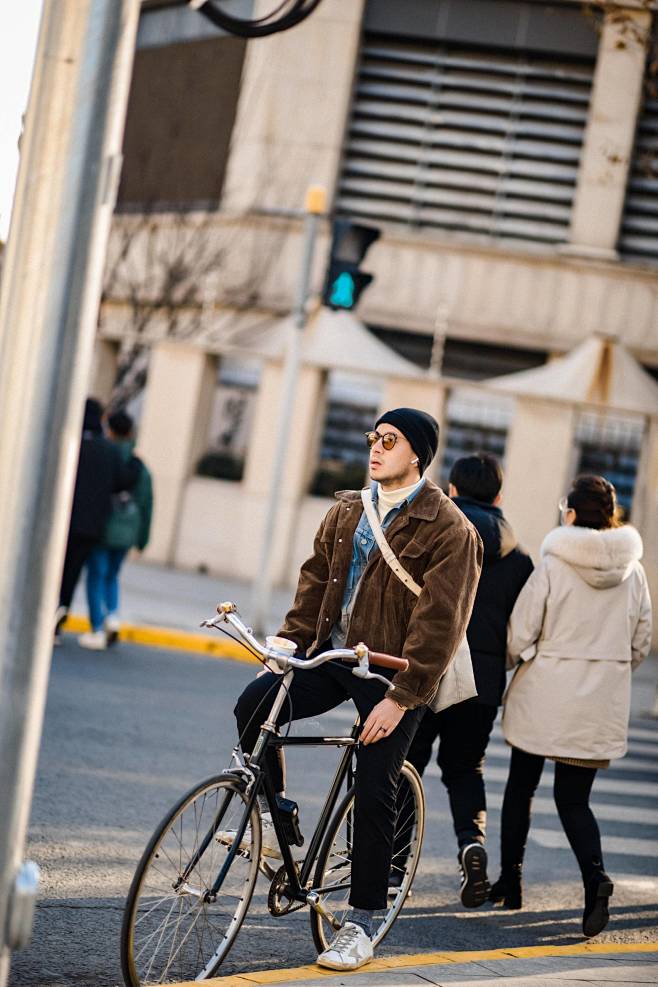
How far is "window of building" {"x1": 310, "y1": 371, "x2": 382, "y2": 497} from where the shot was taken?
1961cm

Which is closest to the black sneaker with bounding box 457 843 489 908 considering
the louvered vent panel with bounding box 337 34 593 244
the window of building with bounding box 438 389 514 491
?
the window of building with bounding box 438 389 514 491

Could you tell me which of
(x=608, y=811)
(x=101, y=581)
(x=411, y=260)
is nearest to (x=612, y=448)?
(x=411, y=260)

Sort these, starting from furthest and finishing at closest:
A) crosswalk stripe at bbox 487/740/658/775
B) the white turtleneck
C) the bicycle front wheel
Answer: crosswalk stripe at bbox 487/740/658/775 < the white turtleneck < the bicycle front wheel

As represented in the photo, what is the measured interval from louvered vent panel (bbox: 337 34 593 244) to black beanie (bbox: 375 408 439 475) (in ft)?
51.9

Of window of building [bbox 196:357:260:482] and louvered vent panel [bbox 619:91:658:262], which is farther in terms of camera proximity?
window of building [bbox 196:357:260:482]

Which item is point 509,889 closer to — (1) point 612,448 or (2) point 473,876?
(2) point 473,876

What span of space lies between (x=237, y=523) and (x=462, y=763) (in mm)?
13920

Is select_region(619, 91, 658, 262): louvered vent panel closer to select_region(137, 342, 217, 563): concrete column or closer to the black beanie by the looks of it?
select_region(137, 342, 217, 563): concrete column

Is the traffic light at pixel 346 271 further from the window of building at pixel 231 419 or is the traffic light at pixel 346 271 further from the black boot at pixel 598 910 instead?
the window of building at pixel 231 419

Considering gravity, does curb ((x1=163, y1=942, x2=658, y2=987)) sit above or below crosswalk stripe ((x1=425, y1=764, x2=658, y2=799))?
above

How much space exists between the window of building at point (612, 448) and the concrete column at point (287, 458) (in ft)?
12.3

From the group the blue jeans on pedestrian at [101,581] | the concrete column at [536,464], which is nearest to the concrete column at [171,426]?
the concrete column at [536,464]

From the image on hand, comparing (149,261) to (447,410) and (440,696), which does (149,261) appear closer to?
(447,410)

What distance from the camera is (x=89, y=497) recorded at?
10453 millimetres
